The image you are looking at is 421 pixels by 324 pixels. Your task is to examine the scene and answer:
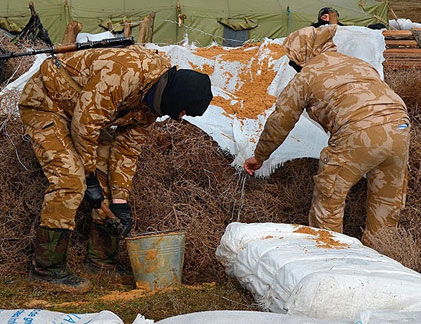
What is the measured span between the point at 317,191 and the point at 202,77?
4.14 ft

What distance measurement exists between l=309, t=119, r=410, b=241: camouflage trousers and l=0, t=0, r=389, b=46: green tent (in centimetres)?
861

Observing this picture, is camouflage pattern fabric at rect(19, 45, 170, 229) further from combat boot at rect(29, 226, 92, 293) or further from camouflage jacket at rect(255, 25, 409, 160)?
camouflage jacket at rect(255, 25, 409, 160)

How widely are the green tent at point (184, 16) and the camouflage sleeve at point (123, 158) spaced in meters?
8.56

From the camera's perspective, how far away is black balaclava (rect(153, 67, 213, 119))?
334 cm

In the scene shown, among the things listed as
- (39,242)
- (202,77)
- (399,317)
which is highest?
(202,77)

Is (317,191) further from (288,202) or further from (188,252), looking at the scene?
(188,252)

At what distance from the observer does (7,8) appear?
12570mm

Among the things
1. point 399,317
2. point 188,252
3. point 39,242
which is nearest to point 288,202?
point 188,252

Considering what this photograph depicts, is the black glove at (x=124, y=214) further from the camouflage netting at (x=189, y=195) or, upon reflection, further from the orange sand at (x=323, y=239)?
the orange sand at (x=323, y=239)

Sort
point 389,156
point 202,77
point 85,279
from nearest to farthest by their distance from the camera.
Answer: point 202,77 → point 85,279 → point 389,156

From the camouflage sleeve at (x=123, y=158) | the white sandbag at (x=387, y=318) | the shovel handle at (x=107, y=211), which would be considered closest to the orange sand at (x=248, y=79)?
the camouflage sleeve at (x=123, y=158)

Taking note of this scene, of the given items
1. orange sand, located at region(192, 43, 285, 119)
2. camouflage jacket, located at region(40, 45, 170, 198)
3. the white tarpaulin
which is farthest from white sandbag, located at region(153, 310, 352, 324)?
orange sand, located at region(192, 43, 285, 119)

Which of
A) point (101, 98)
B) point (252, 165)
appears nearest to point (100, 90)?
point (101, 98)

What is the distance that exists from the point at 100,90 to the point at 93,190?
0.66 meters
